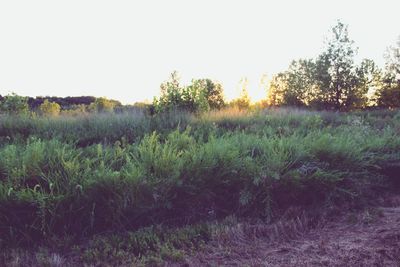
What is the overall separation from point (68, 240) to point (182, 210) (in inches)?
51.9

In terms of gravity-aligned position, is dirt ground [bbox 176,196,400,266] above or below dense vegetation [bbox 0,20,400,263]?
below

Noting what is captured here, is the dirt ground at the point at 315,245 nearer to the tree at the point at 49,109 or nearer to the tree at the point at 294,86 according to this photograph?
the tree at the point at 49,109

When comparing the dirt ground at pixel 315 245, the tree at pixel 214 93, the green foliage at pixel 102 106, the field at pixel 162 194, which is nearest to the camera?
the dirt ground at pixel 315 245

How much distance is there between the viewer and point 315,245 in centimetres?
377

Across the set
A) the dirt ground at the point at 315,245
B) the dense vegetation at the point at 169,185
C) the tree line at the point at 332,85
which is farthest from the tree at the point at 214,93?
the dirt ground at the point at 315,245

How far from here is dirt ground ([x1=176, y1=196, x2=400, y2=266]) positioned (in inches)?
135

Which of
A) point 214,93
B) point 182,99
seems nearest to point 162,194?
point 182,99

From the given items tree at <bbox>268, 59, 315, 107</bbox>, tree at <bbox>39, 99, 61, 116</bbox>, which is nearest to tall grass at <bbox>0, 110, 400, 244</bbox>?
tree at <bbox>39, 99, 61, 116</bbox>

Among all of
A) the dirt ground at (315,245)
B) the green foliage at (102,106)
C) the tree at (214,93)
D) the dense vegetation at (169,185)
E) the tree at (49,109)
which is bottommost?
the dirt ground at (315,245)

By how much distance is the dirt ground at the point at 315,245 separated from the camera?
11.3 feet

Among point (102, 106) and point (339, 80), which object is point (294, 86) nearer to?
point (339, 80)

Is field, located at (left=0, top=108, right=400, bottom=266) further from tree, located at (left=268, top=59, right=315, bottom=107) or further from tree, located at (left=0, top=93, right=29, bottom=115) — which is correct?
tree, located at (left=268, top=59, right=315, bottom=107)

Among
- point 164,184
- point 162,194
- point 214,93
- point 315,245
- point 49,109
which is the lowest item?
point 315,245

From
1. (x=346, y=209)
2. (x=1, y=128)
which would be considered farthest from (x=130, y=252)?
(x=1, y=128)
